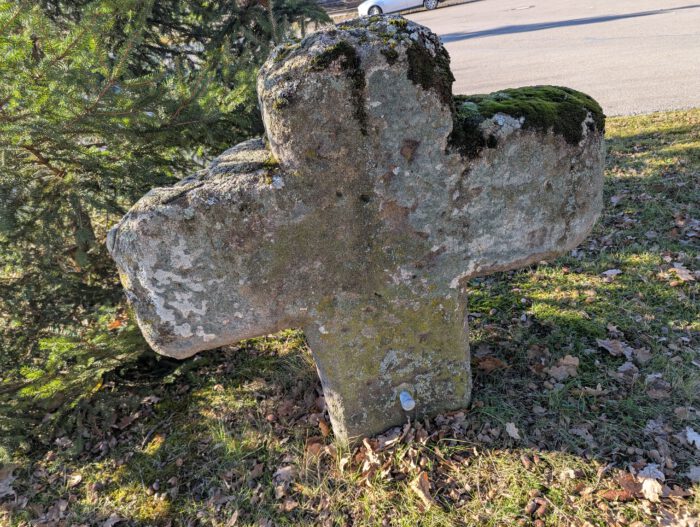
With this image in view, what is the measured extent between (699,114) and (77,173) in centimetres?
739

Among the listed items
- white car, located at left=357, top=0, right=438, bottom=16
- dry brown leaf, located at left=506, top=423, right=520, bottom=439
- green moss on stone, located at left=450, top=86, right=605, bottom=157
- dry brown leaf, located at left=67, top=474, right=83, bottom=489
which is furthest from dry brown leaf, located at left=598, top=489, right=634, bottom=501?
white car, located at left=357, top=0, right=438, bottom=16

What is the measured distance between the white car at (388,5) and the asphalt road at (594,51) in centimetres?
299

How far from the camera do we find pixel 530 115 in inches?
86.9

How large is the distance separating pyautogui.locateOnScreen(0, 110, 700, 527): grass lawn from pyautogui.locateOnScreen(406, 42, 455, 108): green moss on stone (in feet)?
6.20

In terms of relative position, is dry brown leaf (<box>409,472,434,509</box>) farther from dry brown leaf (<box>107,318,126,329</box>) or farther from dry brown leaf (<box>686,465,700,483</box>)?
dry brown leaf (<box>107,318,126,329</box>)

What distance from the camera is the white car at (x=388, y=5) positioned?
16531 mm

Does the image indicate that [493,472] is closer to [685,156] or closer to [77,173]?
[77,173]

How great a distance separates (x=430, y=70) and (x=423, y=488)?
214cm

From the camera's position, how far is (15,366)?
3334 millimetres

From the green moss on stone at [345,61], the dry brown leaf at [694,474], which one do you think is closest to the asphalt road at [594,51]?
the dry brown leaf at [694,474]

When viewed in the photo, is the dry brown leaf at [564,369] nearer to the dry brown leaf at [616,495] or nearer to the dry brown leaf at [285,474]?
the dry brown leaf at [616,495]

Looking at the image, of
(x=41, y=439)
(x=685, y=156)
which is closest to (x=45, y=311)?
(x=41, y=439)

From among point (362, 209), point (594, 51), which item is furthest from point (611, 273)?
point (594, 51)

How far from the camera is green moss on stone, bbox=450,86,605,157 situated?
217cm
